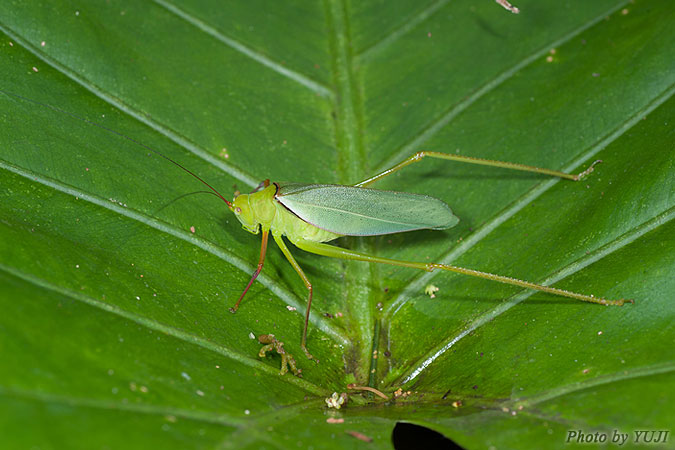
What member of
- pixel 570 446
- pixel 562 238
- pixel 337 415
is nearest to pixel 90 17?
pixel 337 415

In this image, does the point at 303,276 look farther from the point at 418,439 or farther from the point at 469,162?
the point at 469,162

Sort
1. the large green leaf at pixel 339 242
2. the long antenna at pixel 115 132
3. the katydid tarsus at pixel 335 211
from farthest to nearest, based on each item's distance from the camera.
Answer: the katydid tarsus at pixel 335 211 < the long antenna at pixel 115 132 < the large green leaf at pixel 339 242

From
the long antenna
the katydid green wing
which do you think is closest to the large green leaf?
the long antenna

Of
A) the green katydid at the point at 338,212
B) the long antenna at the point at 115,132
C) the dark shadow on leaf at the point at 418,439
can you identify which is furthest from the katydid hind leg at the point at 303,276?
the dark shadow on leaf at the point at 418,439

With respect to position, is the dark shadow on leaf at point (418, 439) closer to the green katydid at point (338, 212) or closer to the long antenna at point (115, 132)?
the green katydid at point (338, 212)

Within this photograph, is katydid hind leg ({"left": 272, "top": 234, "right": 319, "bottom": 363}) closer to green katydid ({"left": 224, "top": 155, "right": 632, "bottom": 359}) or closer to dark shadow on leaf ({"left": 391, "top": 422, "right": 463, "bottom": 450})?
green katydid ({"left": 224, "top": 155, "right": 632, "bottom": 359})

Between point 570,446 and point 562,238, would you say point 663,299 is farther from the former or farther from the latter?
point 570,446
